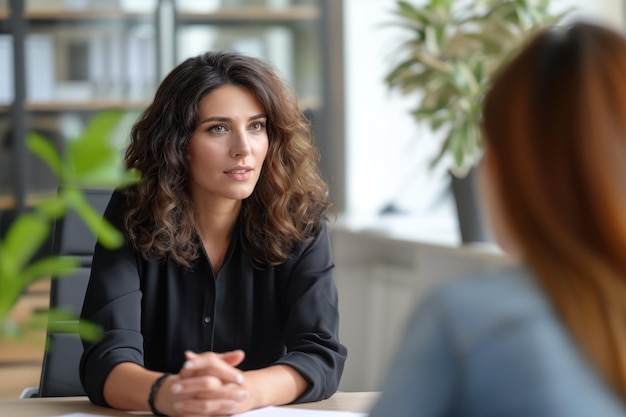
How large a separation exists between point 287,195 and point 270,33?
278cm

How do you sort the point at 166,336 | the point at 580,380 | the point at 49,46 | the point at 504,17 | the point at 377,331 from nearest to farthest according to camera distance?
the point at 580,380 → the point at 166,336 → the point at 504,17 → the point at 377,331 → the point at 49,46

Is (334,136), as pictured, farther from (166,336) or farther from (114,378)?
(114,378)

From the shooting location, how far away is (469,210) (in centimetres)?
307

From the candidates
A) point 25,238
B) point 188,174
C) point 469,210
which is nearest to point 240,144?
point 188,174

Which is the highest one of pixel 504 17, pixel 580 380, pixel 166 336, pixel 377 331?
pixel 504 17

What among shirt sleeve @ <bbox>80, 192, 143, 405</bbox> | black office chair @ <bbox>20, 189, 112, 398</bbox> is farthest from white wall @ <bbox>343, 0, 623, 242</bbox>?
shirt sleeve @ <bbox>80, 192, 143, 405</bbox>

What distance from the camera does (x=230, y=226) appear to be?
181 centimetres

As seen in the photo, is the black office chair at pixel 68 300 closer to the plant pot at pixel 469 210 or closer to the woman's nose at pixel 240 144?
the woman's nose at pixel 240 144

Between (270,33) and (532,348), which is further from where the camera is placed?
(270,33)

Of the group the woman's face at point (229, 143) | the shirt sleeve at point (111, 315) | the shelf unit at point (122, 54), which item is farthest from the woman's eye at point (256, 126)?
the shelf unit at point (122, 54)

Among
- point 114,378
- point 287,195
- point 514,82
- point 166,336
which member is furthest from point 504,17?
point 514,82

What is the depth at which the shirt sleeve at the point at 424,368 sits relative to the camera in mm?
646

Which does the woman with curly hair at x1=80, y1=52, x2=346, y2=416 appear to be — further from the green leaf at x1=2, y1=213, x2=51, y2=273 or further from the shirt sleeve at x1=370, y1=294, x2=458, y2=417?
the green leaf at x1=2, y1=213, x2=51, y2=273

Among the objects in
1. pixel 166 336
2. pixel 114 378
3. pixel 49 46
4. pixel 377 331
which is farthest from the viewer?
pixel 49 46
